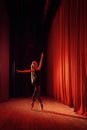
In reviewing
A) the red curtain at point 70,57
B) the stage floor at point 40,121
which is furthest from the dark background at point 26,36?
the stage floor at point 40,121

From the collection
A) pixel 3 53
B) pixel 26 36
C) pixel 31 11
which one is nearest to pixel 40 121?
pixel 3 53

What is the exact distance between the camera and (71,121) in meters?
5.09

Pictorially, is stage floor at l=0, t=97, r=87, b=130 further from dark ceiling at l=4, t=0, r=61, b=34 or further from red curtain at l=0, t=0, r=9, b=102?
dark ceiling at l=4, t=0, r=61, b=34

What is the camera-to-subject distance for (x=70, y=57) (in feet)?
24.5

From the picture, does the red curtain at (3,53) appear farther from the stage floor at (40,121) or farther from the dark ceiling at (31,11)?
the stage floor at (40,121)

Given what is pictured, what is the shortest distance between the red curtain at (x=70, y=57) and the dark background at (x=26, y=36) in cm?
112

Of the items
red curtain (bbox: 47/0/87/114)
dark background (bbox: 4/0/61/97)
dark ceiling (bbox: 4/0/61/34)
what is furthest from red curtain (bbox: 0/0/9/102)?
red curtain (bbox: 47/0/87/114)

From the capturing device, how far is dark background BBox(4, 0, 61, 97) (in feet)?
34.0

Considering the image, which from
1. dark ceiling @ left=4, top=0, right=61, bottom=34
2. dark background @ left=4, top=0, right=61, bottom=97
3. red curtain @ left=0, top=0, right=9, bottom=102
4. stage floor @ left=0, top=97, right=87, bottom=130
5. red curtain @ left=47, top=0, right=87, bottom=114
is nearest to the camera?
stage floor @ left=0, top=97, right=87, bottom=130

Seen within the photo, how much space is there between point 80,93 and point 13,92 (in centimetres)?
501

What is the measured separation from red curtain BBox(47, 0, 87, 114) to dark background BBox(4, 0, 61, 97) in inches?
43.9

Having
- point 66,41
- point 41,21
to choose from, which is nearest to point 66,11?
point 66,41

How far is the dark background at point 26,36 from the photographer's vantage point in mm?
10375

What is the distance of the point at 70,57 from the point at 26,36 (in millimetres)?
4407
